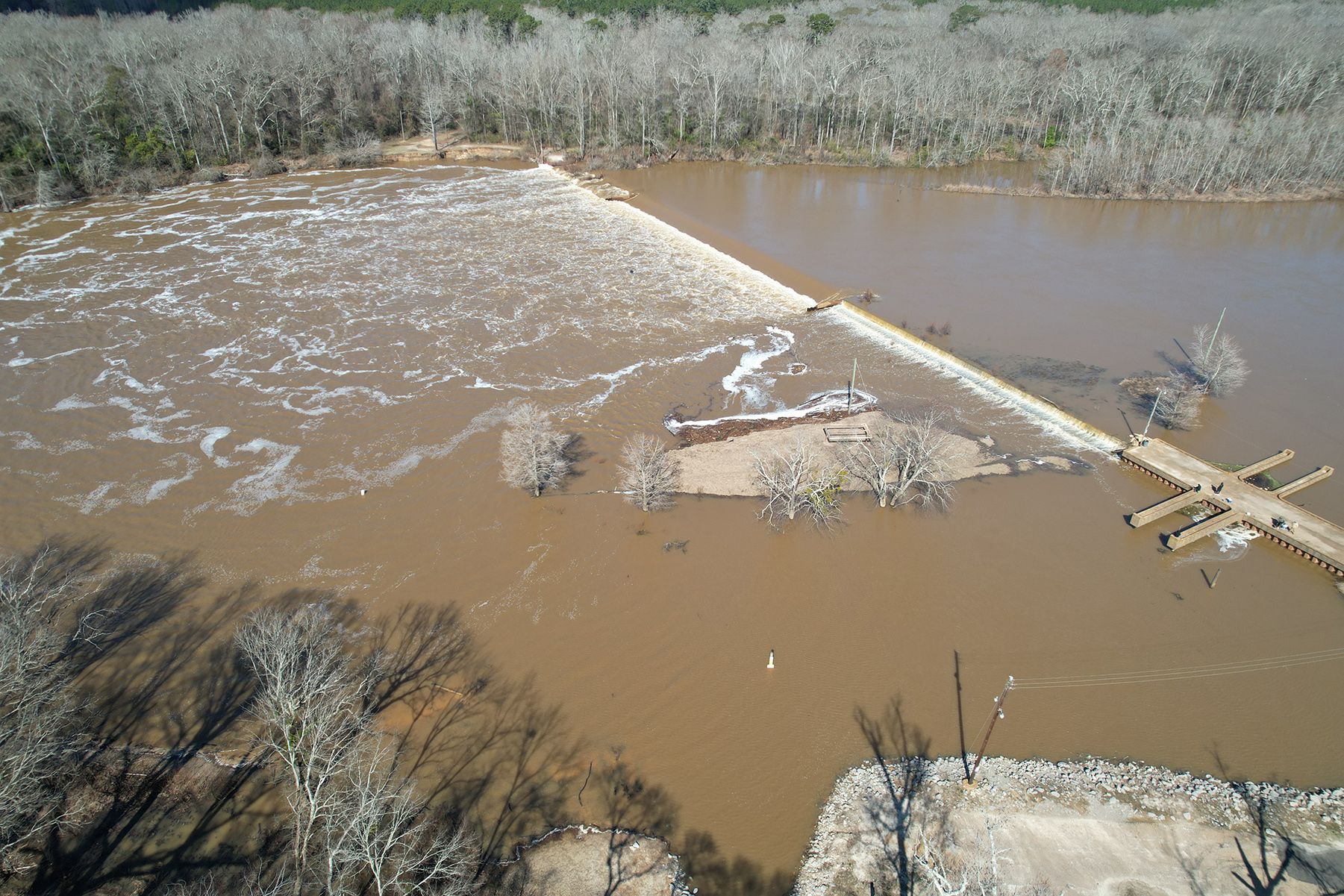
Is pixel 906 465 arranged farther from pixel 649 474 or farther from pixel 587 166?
pixel 587 166

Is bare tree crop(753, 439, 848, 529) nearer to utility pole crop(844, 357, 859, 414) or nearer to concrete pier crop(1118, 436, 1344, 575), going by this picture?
utility pole crop(844, 357, 859, 414)

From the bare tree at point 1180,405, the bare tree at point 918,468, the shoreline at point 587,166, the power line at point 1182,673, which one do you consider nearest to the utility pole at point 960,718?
the power line at point 1182,673

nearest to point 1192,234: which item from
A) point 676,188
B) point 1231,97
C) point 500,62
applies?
point 1231,97

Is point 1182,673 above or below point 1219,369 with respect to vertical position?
below

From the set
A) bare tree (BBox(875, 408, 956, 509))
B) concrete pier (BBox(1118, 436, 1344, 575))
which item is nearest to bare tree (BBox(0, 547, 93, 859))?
bare tree (BBox(875, 408, 956, 509))

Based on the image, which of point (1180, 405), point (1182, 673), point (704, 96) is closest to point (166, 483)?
point (1182, 673)

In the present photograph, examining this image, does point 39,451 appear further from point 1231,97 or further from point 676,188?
point 1231,97
